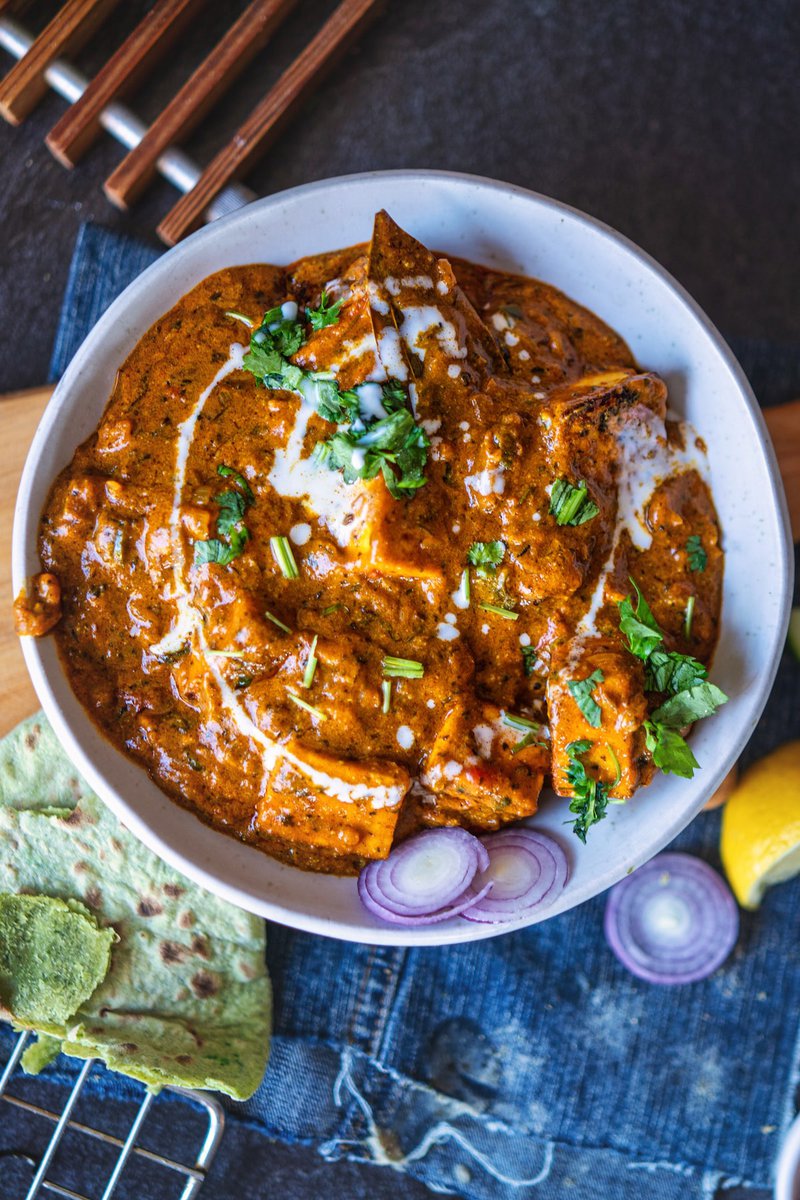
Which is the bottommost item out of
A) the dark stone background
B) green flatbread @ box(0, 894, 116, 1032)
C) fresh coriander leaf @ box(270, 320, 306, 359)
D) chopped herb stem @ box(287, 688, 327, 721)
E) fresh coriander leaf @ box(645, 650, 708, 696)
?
green flatbread @ box(0, 894, 116, 1032)

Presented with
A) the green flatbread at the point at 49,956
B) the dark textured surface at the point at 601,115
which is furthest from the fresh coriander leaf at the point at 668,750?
the green flatbread at the point at 49,956

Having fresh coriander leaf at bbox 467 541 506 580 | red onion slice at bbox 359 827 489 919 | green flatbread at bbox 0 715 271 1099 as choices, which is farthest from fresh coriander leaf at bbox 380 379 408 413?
green flatbread at bbox 0 715 271 1099

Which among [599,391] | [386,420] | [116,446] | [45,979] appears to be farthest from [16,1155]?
[599,391]

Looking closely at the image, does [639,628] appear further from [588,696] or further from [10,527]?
[10,527]

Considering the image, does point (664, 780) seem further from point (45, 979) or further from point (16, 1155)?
point (16, 1155)

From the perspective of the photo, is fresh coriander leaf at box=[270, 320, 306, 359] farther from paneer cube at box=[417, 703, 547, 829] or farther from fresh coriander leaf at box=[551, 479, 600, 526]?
paneer cube at box=[417, 703, 547, 829]
